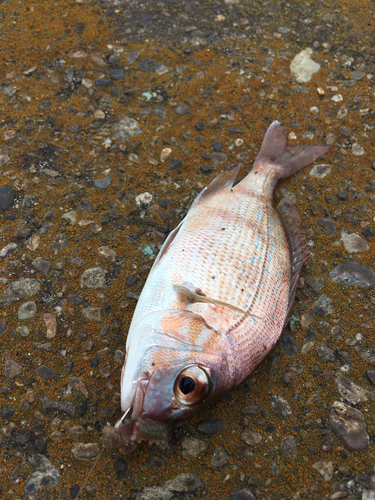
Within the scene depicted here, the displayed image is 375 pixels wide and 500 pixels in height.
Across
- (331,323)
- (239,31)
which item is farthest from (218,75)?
(331,323)

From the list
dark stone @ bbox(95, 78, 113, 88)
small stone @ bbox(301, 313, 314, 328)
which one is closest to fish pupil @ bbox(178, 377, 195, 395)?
Result: small stone @ bbox(301, 313, 314, 328)

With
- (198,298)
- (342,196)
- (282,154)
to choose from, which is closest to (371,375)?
(198,298)

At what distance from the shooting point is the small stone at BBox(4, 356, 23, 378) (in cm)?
254

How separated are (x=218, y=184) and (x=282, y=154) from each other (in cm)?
74

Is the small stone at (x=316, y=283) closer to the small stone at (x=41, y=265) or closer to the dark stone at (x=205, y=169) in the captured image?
the dark stone at (x=205, y=169)

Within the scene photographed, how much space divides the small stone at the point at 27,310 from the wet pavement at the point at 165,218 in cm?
2

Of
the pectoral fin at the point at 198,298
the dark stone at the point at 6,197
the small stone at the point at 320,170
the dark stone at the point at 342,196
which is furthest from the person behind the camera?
the small stone at the point at 320,170

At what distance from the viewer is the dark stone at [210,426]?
244 cm

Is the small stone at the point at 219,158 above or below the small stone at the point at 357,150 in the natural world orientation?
below

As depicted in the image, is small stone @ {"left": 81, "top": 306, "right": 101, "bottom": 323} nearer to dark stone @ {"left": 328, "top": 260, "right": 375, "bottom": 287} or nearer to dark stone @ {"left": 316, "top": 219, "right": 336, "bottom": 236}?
dark stone @ {"left": 328, "top": 260, "right": 375, "bottom": 287}

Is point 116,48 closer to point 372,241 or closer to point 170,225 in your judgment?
point 170,225

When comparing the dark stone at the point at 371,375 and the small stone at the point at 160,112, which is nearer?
the dark stone at the point at 371,375

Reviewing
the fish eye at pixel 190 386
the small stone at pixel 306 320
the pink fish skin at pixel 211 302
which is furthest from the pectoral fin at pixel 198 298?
the small stone at pixel 306 320

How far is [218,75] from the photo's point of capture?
424cm
